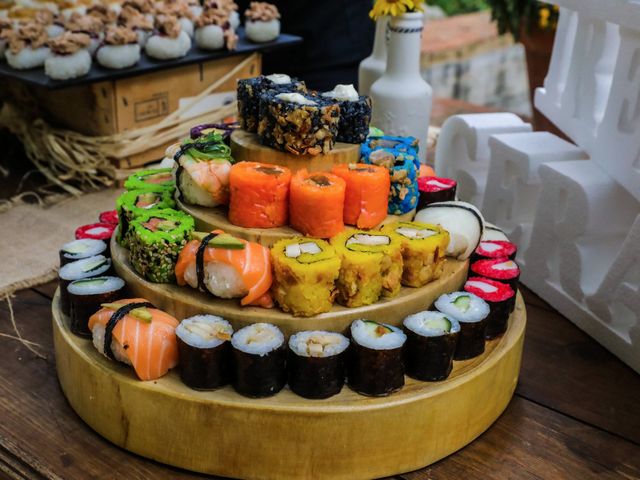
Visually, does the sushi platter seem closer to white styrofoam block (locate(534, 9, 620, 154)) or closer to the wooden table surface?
the wooden table surface

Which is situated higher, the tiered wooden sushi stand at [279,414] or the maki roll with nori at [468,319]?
the maki roll with nori at [468,319]

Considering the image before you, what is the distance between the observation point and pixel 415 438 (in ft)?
3.82

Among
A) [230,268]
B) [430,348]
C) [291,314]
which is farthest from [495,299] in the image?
[230,268]

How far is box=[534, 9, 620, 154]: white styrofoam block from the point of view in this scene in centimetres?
173

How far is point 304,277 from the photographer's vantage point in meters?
1.15

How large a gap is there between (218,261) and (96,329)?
0.23m

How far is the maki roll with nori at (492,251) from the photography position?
1.48 metres

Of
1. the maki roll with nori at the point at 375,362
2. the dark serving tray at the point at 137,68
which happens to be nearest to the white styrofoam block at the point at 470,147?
the dark serving tray at the point at 137,68

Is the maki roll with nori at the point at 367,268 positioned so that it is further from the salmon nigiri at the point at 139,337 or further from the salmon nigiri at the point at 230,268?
the salmon nigiri at the point at 139,337

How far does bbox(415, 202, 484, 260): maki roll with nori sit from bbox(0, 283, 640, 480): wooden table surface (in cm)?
28

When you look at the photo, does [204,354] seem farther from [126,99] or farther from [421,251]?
[126,99]

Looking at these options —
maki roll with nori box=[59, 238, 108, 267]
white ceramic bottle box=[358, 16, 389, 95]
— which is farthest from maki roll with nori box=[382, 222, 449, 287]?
white ceramic bottle box=[358, 16, 389, 95]

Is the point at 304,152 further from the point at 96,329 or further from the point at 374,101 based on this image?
the point at 374,101

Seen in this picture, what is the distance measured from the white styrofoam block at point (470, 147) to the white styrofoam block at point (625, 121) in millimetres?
386
